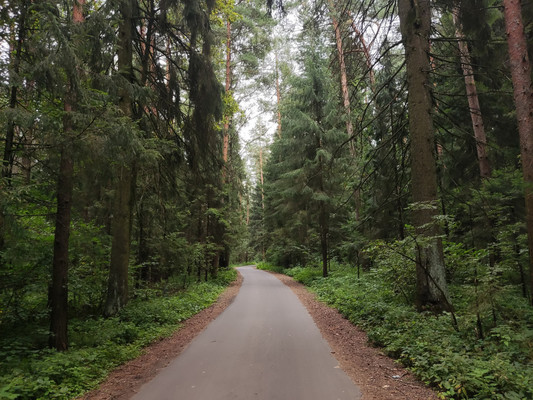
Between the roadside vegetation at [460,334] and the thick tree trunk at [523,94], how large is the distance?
1.37 meters

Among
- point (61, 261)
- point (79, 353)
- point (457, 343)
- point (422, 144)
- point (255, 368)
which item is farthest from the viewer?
point (422, 144)

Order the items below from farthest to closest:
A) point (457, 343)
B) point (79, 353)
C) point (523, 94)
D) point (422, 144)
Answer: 1. point (422, 144)
2. point (523, 94)
3. point (79, 353)
4. point (457, 343)

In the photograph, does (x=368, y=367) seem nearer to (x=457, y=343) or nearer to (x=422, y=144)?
(x=457, y=343)

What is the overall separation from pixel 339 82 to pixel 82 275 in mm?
13281

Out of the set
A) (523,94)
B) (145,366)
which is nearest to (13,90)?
(145,366)

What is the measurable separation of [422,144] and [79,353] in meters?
7.52

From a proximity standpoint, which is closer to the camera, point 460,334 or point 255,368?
point 255,368

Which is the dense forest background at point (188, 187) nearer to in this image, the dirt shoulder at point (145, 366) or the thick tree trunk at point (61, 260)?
the thick tree trunk at point (61, 260)

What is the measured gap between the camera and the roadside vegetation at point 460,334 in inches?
139

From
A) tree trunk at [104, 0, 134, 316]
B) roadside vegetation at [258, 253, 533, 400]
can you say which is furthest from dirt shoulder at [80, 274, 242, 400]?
roadside vegetation at [258, 253, 533, 400]

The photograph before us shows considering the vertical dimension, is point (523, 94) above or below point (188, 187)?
above

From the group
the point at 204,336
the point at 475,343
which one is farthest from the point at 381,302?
the point at 204,336

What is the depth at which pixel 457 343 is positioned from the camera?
15.2 feet

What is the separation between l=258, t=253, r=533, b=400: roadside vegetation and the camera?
3.53 meters
